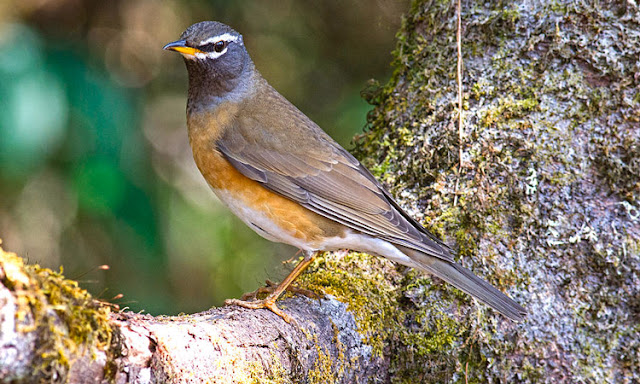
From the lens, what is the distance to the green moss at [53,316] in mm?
1753

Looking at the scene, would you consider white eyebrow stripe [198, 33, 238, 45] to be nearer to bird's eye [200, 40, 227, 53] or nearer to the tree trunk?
bird's eye [200, 40, 227, 53]

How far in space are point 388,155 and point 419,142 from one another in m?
0.25

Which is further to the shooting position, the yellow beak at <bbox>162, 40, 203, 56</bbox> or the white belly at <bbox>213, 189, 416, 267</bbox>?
the yellow beak at <bbox>162, 40, 203, 56</bbox>

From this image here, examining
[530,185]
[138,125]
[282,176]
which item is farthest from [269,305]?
[138,125]

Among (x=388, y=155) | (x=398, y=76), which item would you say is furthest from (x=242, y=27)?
(x=388, y=155)

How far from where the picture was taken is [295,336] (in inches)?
121

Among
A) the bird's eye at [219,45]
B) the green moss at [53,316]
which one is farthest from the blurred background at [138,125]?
the green moss at [53,316]

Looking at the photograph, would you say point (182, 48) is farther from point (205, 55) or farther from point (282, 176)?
point (282, 176)

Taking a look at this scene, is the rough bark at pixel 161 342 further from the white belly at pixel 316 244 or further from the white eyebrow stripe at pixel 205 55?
the white eyebrow stripe at pixel 205 55

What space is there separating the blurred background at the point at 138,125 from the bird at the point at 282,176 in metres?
0.76

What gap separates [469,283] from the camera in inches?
129

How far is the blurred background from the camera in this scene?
430 centimetres

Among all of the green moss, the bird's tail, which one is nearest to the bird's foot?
the bird's tail

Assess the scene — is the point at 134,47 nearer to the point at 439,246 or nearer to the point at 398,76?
the point at 398,76
